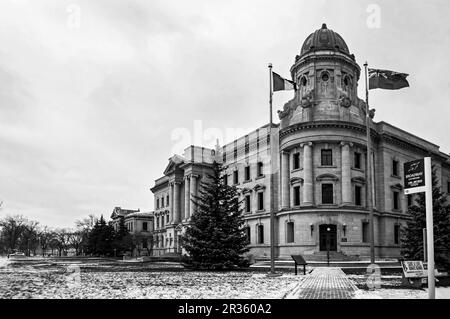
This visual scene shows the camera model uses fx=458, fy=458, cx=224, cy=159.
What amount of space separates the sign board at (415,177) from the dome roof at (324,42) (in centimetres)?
4270

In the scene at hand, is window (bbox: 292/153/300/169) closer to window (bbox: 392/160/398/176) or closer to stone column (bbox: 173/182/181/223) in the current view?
window (bbox: 392/160/398/176)

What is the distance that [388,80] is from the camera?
24297 mm

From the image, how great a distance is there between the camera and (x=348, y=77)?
52031mm

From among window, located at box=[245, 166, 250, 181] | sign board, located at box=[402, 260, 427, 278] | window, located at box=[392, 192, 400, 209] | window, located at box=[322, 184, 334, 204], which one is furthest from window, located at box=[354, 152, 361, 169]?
sign board, located at box=[402, 260, 427, 278]

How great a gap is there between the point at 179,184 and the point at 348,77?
3503cm

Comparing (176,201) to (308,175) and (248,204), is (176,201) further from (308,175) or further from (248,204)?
(308,175)

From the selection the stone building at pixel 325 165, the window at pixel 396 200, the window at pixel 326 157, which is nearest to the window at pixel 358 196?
the stone building at pixel 325 165

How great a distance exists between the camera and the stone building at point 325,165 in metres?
46.5

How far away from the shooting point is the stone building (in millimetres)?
46469

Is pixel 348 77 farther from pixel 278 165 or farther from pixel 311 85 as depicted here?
pixel 278 165

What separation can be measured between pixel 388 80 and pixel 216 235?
13418mm
